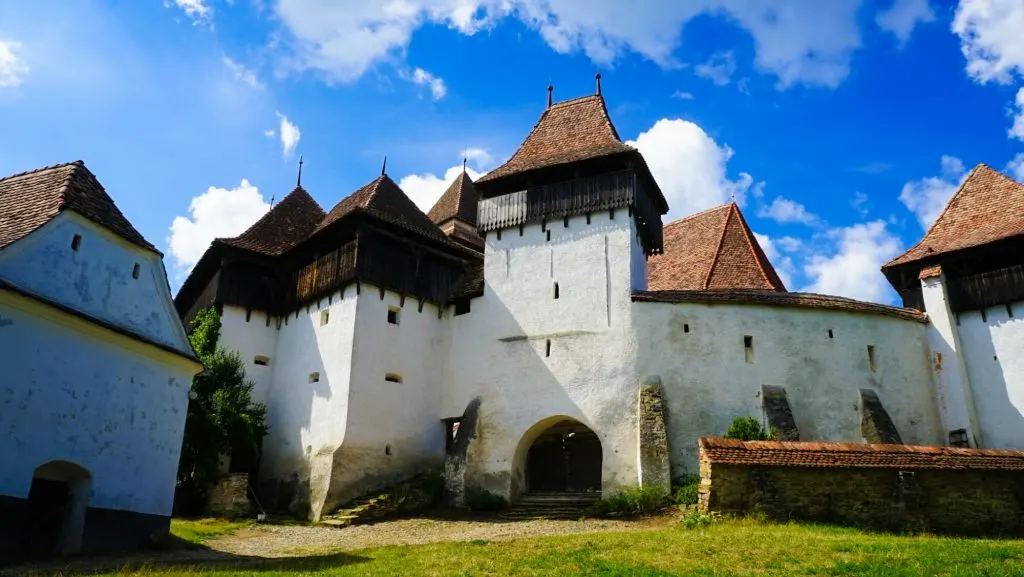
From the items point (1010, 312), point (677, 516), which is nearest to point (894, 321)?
point (1010, 312)

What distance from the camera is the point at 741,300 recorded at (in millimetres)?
20328

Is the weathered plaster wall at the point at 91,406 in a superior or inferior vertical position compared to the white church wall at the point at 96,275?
inferior

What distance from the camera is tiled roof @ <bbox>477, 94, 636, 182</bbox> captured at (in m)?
22.5

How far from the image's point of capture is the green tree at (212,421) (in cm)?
1962

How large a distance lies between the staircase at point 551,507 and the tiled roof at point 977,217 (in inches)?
440

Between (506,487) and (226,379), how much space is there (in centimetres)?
821

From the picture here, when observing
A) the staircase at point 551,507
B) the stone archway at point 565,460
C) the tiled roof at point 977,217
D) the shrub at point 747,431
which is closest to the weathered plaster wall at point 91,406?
the staircase at point 551,507

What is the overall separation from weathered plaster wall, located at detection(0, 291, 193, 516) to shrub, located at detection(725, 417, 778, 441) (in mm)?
11802

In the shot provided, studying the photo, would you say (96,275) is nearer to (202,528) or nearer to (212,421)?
(202,528)

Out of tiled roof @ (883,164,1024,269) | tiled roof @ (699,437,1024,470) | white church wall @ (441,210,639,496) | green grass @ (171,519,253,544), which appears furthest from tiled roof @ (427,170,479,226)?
tiled roof @ (699,437,1024,470)

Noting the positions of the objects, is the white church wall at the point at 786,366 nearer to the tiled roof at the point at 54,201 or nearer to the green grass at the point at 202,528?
the green grass at the point at 202,528

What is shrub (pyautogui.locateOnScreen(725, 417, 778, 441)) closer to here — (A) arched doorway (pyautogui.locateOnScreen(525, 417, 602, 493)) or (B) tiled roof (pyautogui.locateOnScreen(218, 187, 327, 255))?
(A) arched doorway (pyautogui.locateOnScreen(525, 417, 602, 493))

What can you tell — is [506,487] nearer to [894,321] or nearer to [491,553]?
[491,553]

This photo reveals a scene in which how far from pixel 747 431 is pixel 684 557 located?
7.77m
